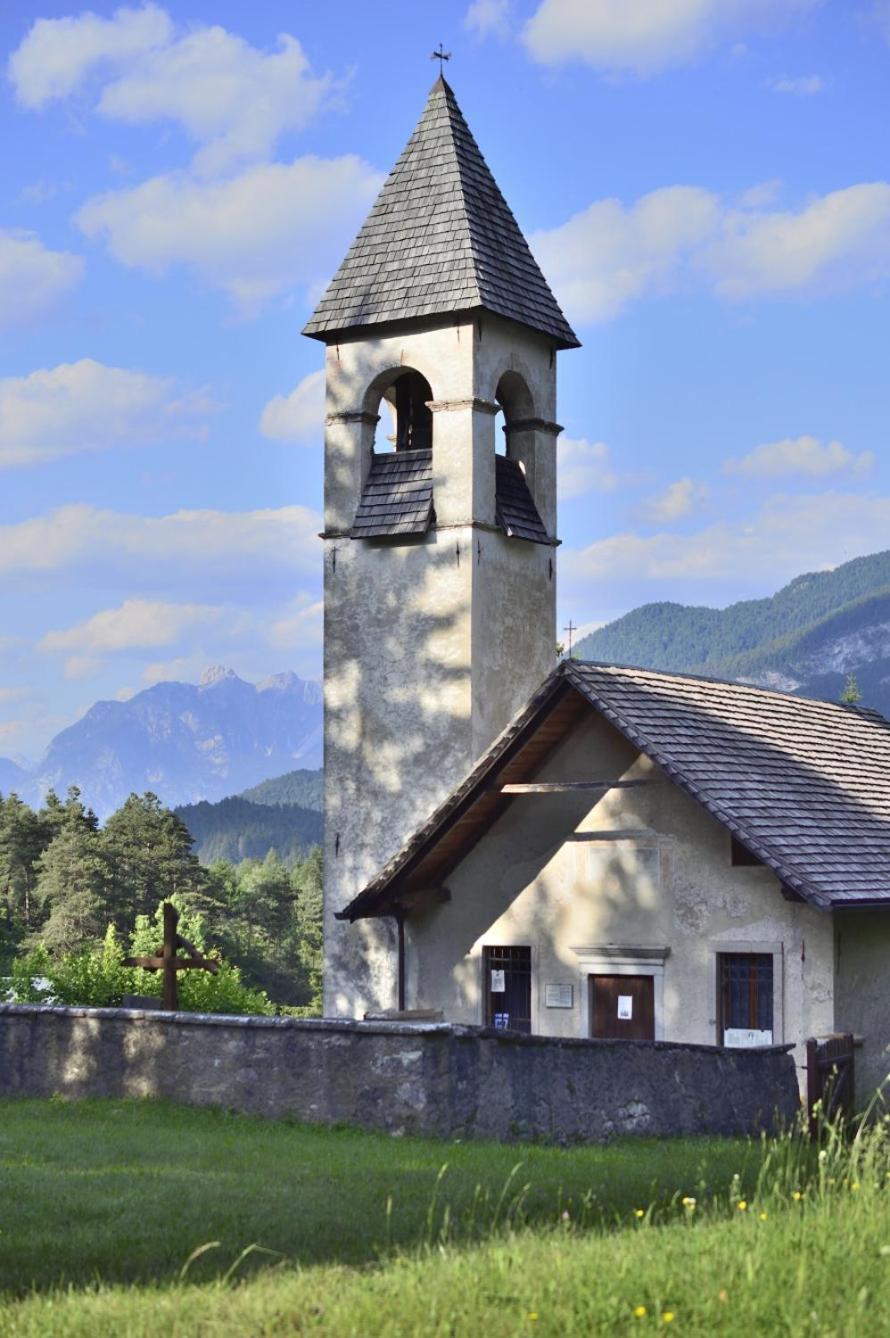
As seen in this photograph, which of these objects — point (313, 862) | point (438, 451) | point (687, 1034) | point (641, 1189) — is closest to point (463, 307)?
point (438, 451)

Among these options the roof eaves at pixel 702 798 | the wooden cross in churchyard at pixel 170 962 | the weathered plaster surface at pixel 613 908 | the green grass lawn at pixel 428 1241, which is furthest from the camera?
the wooden cross in churchyard at pixel 170 962

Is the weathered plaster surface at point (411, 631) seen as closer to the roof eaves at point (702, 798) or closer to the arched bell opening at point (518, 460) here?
the arched bell opening at point (518, 460)

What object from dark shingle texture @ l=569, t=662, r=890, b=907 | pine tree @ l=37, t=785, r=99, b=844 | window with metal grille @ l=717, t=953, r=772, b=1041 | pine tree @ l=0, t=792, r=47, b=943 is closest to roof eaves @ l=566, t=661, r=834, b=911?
dark shingle texture @ l=569, t=662, r=890, b=907

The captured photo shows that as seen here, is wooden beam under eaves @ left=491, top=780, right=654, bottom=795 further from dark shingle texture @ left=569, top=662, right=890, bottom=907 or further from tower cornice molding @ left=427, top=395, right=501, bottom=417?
tower cornice molding @ left=427, top=395, right=501, bottom=417

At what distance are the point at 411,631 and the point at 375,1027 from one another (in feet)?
35.1

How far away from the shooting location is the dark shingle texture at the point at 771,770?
19953mm

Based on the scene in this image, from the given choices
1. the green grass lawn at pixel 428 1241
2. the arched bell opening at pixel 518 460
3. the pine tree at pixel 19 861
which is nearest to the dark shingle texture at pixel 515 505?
the arched bell opening at pixel 518 460

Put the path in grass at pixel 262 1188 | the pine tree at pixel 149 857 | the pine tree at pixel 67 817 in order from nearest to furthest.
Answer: the path in grass at pixel 262 1188
the pine tree at pixel 149 857
the pine tree at pixel 67 817

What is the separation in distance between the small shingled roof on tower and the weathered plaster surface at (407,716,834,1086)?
23.2 feet

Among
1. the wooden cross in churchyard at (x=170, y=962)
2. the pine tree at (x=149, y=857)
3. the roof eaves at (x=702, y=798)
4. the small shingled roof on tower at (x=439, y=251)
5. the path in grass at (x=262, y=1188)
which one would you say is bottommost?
the path in grass at (x=262, y=1188)

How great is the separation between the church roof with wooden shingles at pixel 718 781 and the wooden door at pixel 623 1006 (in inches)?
98.2

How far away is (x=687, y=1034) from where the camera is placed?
69.2 feet

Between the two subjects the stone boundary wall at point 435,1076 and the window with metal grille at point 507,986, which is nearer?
the stone boundary wall at point 435,1076

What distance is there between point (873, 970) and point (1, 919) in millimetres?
50803
